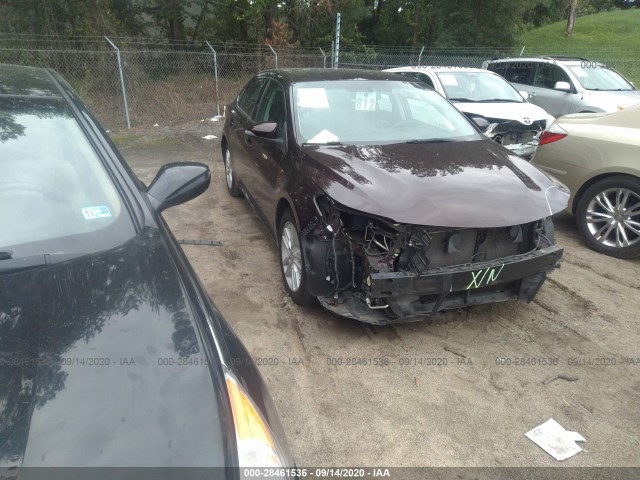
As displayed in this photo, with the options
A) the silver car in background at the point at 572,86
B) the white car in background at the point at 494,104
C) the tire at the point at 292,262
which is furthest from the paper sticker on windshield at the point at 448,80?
the tire at the point at 292,262

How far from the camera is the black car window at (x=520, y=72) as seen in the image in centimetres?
1038

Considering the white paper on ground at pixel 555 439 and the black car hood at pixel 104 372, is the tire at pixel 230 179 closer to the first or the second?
the black car hood at pixel 104 372

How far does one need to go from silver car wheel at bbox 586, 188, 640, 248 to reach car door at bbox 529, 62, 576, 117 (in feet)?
17.5

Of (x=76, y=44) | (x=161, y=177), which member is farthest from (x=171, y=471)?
(x=76, y=44)

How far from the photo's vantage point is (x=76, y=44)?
515 inches

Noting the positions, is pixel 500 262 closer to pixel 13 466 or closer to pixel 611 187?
pixel 611 187

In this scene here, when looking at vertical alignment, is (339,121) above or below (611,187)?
above

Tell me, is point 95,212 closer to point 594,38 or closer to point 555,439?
point 555,439

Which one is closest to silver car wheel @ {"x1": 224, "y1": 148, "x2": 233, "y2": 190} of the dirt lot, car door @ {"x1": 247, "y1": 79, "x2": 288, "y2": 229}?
car door @ {"x1": 247, "y1": 79, "x2": 288, "y2": 229}

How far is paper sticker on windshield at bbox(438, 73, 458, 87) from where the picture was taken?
7.83 m

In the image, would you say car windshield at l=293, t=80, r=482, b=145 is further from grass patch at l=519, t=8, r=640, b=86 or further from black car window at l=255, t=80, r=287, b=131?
grass patch at l=519, t=8, r=640, b=86

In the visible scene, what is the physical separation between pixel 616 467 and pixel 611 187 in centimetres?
304

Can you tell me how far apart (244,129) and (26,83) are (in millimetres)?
2568

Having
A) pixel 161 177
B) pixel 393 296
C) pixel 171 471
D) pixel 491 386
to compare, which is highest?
pixel 161 177
